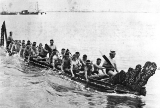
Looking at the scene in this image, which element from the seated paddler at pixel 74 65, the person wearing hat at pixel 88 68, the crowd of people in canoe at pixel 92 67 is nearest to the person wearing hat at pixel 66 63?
the crowd of people in canoe at pixel 92 67

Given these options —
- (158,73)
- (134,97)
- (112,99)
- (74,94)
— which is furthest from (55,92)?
(158,73)

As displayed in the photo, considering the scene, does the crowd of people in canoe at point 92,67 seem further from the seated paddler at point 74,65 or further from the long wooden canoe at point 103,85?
the long wooden canoe at point 103,85

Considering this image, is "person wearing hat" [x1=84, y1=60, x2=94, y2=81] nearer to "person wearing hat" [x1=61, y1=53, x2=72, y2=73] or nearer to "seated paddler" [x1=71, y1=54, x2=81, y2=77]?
"seated paddler" [x1=71, y1=54, x2=81, y2=77]

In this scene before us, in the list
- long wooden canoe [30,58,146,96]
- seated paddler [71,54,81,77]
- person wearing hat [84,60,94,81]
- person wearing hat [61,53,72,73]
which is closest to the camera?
long wooden canoe [30,58,146,96]

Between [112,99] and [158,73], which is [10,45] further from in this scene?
[112,99]

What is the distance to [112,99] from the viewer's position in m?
10.9

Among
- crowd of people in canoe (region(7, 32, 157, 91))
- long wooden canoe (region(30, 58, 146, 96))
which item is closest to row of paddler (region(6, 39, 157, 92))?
crowd of people in canoe (region(7, 32, 157, 91))

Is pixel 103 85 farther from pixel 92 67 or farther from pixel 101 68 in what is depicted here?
pixel 92 67

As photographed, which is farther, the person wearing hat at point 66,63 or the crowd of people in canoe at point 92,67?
the person wearing hat at point 66,63

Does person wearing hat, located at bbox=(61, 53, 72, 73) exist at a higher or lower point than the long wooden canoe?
higher

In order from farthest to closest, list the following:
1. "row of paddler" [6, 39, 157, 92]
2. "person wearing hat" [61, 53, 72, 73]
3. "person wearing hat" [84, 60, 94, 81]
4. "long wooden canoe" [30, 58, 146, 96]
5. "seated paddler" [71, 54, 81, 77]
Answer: "person wearing hat" [61, 53, 72, 73], "seated paddler" [71, 54, 81, 77], "person wearing hat" [84, 60, 94, 81], "long wooden canoe" [30, 58, 146, 96], "row of paddler" [6, 39, 157, 92]

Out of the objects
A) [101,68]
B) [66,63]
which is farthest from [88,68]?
[66,63]

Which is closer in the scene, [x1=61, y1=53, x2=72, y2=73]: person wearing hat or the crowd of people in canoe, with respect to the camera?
the crowd of people in canoe

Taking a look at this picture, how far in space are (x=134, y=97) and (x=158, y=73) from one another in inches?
315
